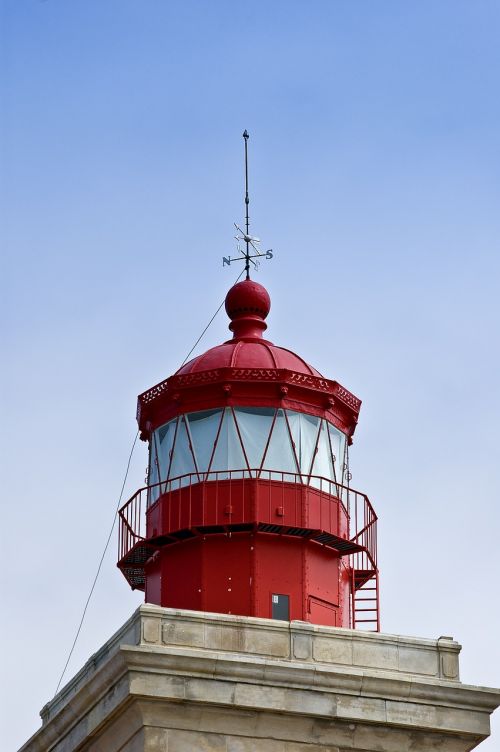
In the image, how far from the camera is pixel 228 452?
63.6ft

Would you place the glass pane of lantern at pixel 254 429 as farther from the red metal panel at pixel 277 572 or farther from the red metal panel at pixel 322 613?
the red metal panel at pixel 322 613

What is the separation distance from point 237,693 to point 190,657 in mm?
533

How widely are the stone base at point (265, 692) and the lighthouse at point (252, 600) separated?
1 centimetres

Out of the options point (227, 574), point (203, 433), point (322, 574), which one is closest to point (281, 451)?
point (203, 433)

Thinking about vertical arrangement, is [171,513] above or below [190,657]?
above

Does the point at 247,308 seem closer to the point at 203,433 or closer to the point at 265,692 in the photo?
the point at 203,433

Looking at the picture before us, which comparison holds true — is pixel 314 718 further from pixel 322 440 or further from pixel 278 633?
pixel 322 440

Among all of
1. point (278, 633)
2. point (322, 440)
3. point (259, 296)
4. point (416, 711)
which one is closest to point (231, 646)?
point (278, 633)

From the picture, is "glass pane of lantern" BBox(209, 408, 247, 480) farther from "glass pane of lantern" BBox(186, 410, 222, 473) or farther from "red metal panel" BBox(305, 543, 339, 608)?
"red metal panel" BBox(305, 543, 339, 608)

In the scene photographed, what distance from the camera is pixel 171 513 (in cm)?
1927

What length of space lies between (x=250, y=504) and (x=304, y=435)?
1145mm

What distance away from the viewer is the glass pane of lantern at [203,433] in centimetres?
1945

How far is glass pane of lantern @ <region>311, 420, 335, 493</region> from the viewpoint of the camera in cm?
1958

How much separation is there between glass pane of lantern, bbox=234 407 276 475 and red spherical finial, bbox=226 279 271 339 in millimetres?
1569
